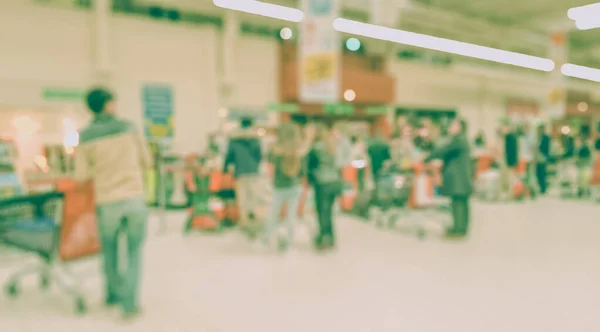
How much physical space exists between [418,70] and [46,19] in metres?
11.4

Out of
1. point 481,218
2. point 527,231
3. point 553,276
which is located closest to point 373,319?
point 553,276

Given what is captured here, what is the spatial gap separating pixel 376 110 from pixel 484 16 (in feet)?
13.3

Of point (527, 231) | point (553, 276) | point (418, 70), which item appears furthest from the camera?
point (418, 70)

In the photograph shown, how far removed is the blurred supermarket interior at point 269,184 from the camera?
10.3ft

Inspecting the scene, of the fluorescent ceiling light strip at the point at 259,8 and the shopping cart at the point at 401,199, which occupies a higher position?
the fluorescent ceiling light strip at the point at 259,8

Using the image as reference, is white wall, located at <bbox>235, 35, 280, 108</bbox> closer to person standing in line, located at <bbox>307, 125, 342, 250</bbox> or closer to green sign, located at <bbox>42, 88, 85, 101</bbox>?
green sign, located at <bbox>42, 88, 85, 101</bbox>

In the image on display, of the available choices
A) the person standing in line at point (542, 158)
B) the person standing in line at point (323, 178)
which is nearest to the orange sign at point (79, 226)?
the person standing in line at point (323, 178)

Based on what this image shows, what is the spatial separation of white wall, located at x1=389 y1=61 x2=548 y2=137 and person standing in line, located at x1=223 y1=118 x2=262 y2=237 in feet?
33.0

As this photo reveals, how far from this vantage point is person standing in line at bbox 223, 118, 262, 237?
209 inches

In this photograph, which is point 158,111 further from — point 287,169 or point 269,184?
point 287,169

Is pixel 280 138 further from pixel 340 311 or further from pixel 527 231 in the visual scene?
pixel 527 231

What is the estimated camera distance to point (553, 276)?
4113mm

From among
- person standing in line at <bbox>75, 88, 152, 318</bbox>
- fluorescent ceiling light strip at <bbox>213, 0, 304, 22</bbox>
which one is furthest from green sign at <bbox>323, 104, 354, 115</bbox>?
person standing in line at <bbox>75, 88, 152, 318</bbox>

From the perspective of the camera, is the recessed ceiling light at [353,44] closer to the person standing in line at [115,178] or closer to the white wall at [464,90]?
the white wall at [464,90]
